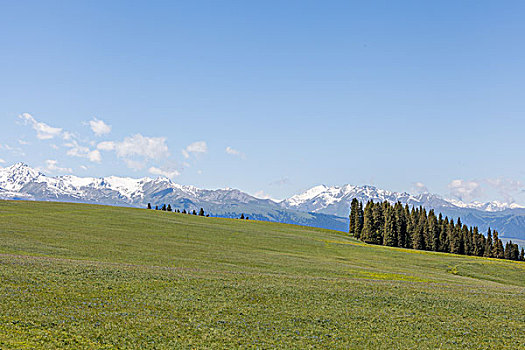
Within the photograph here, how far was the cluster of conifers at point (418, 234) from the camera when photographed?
146 meters

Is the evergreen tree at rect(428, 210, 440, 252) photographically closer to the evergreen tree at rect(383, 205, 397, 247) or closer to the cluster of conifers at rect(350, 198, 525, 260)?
the cluster of conifers at rect(350, 198, 525, 260)

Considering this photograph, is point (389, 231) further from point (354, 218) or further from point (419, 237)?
point (354, 218)

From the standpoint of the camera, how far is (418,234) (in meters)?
147

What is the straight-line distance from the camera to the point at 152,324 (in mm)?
24422

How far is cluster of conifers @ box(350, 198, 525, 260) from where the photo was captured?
5733 inches

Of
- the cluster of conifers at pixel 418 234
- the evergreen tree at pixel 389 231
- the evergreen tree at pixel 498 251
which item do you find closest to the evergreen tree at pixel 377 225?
the cluster of conifers at pixel 418 234

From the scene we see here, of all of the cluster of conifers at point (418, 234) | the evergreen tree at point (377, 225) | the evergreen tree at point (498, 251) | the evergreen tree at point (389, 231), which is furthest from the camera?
the evergreen tree at point (498, 251)

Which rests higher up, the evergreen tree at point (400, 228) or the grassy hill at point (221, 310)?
the evergreen tree at point (400, 228)

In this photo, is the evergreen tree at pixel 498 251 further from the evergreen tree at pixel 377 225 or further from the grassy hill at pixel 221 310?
the grassy hill at pixel 221 310

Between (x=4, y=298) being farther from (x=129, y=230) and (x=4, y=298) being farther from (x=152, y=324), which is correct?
(x=129, y=230)

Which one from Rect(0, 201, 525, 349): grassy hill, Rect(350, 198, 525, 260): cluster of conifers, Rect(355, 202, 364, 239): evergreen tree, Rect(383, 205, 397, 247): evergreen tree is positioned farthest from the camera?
Rect(355, 202, 364, 239): evergreen tree

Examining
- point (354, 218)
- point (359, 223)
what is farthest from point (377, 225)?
point (354, 218)

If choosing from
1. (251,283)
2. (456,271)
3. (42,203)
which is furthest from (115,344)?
(42,203)

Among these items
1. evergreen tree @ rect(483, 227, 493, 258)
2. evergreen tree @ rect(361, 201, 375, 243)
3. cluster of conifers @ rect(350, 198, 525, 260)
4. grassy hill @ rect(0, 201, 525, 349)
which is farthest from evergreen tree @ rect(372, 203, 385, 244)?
grassy hill @ rect(0, 201, 525, 349)
